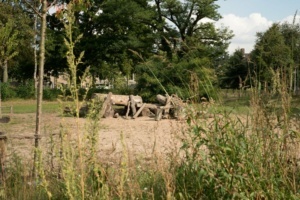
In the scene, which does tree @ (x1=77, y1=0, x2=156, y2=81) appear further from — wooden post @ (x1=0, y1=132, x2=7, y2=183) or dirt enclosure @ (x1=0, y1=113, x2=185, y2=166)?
wooden post @ (x1=0, y1=132, x2=7, y2=183)

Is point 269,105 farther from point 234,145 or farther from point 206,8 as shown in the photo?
point 206,8

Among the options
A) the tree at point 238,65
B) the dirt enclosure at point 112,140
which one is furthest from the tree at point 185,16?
the tree at point 238,65

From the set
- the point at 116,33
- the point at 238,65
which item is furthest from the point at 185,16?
the point at 238,65

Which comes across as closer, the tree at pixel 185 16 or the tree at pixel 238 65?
the tree at pixel 238 65

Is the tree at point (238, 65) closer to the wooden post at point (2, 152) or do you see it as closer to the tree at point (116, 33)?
the wooden post at point (2, 152)

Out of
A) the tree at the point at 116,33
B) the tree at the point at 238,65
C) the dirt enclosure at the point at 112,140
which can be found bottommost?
the dirt enclosure at the point at 112,140

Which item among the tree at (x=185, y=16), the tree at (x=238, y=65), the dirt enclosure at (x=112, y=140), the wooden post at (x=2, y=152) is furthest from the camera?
the tree at (x=185, y=16)

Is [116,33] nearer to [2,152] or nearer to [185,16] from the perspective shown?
[185,16]

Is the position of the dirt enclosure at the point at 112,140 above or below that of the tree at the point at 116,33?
below

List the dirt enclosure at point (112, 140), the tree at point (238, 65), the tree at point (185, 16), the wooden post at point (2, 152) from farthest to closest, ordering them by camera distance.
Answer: the tree at point (185, 16) → the wooden post at point (2, 152) → the tree at point (238, 65) → the dirt enclosure at point (112, 140)

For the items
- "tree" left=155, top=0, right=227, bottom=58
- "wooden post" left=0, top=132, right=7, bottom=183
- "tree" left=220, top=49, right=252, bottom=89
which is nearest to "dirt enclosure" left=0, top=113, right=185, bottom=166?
"wooden post" left=0, top=132, right=7, bottom=183

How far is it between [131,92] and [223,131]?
27.3 m

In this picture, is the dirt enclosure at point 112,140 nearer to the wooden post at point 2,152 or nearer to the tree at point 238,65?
the wooden post at point 2,152

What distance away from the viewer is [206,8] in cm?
3166
